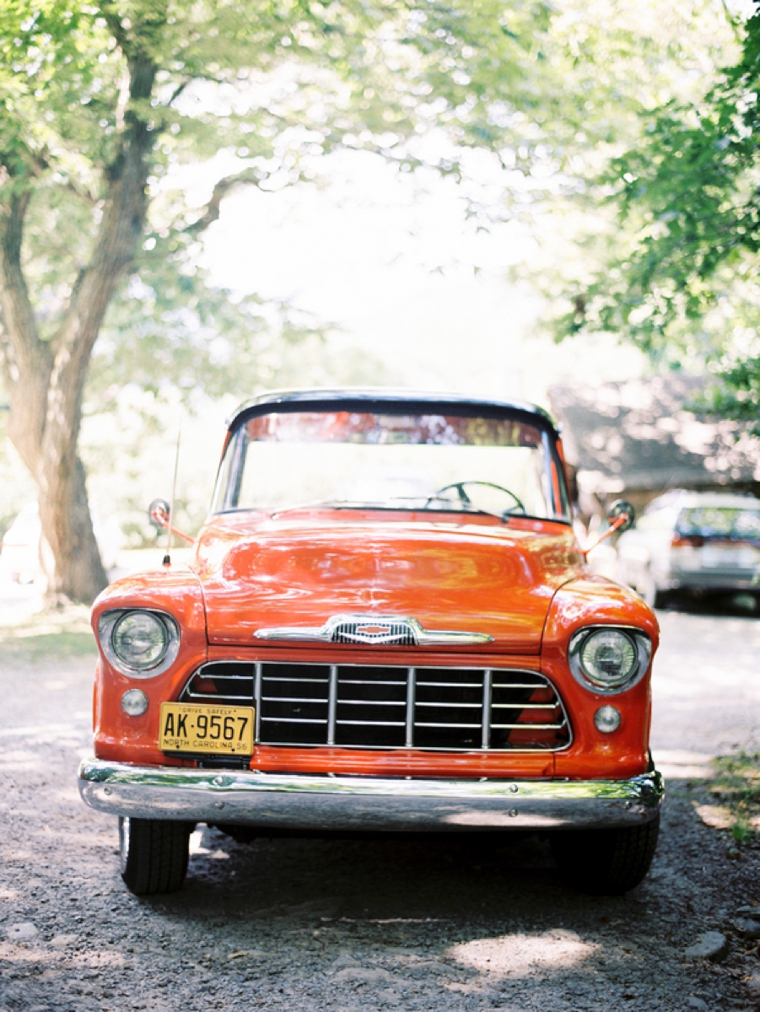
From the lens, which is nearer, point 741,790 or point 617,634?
point 617,634

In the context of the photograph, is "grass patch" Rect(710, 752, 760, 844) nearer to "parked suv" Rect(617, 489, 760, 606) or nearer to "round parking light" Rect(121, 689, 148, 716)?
"round parking light" Rect(121, 689, 148, 716)

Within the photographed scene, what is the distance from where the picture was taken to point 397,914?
362 centimetres

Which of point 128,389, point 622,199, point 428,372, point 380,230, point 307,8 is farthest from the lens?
point 428,372

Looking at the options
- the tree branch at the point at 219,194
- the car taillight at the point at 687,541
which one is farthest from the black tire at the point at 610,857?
the car taillight at the point at 687,541

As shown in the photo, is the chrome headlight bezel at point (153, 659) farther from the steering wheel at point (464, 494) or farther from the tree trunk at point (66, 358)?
the tree trunk at point (66, 358)

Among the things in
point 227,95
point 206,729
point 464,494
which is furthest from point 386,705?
point 227,95

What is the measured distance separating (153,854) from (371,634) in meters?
1.16

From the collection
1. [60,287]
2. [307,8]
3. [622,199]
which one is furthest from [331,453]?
[60,287]

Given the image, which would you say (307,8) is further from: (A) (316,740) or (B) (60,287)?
(B) (60,287)

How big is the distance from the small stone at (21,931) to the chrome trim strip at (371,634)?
4.11ft

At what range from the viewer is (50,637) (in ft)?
36.5

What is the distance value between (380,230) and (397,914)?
1168 centimetres

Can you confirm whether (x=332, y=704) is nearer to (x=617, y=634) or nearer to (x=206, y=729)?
(x=206, y=729)

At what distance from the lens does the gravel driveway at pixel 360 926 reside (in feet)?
9.84
